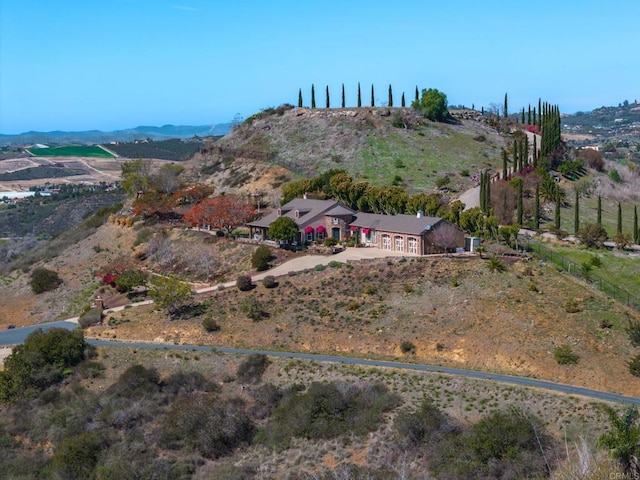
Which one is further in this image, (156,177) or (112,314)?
(156,177)

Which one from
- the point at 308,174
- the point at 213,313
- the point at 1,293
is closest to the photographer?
the point at 213,313

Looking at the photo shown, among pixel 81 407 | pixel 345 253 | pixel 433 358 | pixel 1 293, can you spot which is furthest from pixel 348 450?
pixel 1 293

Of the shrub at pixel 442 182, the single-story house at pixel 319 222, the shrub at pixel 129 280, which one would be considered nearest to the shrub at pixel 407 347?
the single-story house at pixel 319 222

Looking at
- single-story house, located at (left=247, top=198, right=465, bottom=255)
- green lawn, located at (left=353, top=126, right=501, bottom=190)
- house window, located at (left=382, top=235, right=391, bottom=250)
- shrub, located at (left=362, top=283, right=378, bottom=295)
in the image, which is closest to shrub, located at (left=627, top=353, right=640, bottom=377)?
shrub, located at (left=362, top=283, right=378, bottom=295)

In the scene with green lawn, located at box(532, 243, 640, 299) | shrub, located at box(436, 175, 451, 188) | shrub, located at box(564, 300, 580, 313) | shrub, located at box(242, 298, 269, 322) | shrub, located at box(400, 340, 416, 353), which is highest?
shrub, located at box(436, 175, 451, 188)

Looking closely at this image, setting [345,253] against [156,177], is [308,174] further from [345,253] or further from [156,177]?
[345,253]

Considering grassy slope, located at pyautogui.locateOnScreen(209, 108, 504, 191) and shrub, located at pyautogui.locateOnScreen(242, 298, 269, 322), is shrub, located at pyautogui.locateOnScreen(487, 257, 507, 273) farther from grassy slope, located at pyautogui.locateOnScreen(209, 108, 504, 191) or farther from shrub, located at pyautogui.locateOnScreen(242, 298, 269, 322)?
grassy slope, located at pyautogui.locateOnScreen(209, 108, 504, 191)

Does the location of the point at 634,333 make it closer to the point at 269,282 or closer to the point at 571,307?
the point at 571,307
